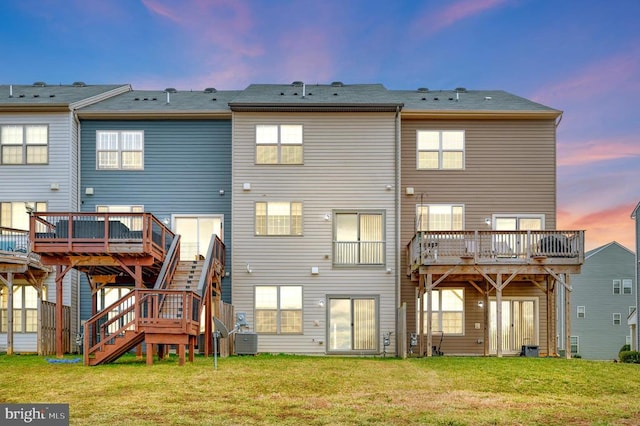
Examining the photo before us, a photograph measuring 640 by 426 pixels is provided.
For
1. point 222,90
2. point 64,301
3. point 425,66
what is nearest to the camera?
point 64,301

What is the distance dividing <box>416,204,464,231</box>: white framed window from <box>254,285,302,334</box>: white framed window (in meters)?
4.89

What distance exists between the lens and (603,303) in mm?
46812

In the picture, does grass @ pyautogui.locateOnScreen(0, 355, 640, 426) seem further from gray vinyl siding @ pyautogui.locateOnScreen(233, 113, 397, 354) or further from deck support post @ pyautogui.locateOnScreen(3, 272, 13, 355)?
gray vinyl siding @ pyautogui.locateOnScreen(233, 113, 397, 354)

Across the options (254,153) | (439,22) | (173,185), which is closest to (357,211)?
(254,153)

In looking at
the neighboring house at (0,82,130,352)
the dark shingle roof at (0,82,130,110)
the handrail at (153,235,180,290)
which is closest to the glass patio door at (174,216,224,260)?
the handrail at (153,235,180,290)

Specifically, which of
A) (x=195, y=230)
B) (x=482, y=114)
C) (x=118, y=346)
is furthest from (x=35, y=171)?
(x=482, y=114)

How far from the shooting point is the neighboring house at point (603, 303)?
4662 centimetres

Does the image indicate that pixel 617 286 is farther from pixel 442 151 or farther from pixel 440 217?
pixel 442 151

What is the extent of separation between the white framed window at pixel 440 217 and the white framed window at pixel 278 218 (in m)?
4.20

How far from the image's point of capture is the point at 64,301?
22703 mm

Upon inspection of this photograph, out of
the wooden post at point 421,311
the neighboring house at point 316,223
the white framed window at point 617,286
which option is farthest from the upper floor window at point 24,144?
the white framed window at point 617,286

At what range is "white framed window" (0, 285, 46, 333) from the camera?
74.3 ft

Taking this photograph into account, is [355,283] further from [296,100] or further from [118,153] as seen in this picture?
[118,153]

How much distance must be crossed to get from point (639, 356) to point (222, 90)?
18.2 m
